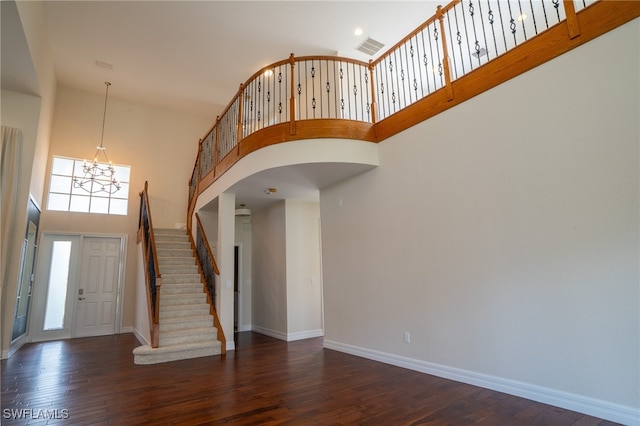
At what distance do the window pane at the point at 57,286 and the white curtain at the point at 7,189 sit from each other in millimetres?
2787

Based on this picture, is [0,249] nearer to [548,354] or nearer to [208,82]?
[208,82]

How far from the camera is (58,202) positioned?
770cm

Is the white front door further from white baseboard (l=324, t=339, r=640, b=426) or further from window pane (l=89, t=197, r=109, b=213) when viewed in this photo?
white baseboard (l=324, t=339, r=640, b=426)

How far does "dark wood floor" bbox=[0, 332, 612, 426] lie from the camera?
279 cm

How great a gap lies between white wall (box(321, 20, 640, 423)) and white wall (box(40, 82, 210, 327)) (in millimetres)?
6478

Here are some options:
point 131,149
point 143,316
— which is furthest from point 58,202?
point 143,316

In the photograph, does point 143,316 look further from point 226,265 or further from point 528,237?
point 528,237

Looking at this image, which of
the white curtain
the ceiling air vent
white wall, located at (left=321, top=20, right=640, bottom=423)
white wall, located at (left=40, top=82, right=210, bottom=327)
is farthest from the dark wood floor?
the ceiling air vent

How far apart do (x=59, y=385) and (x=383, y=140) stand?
508cm

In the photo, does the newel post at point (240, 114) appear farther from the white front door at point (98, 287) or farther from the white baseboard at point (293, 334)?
the white front door at point (98, 287)

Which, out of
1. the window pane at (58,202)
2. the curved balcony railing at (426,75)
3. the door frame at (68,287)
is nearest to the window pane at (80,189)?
the window pane at (58,202)

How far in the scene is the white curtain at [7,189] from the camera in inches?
181

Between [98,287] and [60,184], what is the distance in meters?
2.58

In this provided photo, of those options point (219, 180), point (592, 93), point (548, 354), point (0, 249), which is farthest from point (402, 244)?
point (0, 249)
